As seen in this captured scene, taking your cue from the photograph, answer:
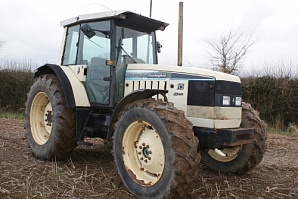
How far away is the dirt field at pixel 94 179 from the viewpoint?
3934 mm

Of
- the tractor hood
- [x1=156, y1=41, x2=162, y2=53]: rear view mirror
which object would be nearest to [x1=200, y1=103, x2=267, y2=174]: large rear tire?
the tractor hood

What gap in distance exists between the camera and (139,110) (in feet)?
12.7

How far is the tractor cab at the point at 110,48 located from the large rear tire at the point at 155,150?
98 centimetres

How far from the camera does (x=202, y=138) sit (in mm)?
4102

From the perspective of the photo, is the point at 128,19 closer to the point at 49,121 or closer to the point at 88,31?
the point at 88,31

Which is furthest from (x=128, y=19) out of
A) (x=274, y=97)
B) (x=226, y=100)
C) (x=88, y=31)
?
(x=274, y=97)

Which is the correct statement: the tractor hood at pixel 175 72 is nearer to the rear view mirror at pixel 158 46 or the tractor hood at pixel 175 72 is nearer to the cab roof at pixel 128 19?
the cab roof at pixel 128 19

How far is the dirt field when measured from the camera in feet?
12.9

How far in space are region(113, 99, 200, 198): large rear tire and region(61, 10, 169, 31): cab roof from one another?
1515 millimetres

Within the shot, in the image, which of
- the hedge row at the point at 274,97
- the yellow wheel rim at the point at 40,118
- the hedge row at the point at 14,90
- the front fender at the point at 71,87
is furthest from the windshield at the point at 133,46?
the hedge row at the point at 14,90

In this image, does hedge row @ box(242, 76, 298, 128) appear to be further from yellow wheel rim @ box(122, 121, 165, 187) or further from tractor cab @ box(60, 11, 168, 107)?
yellow wheel rim @ box(122, 121, 165, 187)

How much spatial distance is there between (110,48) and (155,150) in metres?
1.82

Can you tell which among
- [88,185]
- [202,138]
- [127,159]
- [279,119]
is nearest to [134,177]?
[127,159]

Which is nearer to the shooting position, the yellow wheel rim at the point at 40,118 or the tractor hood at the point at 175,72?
the tractor hood at the point at 175,72
